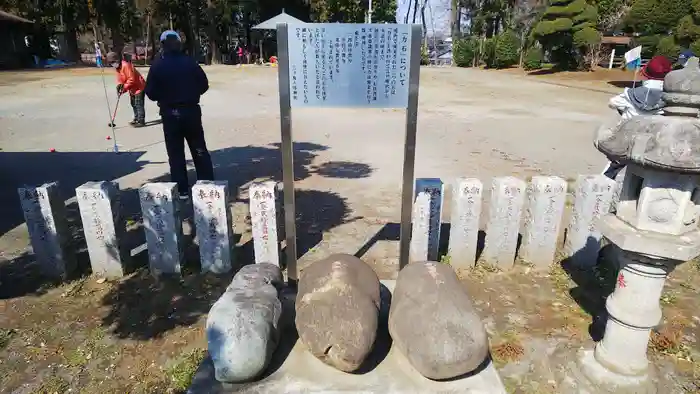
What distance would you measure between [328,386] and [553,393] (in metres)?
1.40

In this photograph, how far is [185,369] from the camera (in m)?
2.89

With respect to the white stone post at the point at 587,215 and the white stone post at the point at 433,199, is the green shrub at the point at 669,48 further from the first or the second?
the white stone post at the point at 433,199

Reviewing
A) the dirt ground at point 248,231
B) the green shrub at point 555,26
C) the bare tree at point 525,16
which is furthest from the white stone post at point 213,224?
the bare tree at point 525,16

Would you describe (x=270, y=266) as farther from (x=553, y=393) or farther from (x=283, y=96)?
(x=553, y=393)

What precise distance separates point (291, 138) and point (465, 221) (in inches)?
68.0

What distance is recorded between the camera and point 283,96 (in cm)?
331

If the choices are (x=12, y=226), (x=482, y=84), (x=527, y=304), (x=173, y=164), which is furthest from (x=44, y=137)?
(x=482, y=84)

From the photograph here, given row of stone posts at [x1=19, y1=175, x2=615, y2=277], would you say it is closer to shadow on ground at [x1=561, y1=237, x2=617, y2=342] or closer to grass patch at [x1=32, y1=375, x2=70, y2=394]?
shadow on ground at [x1=561, y1=237, x2=617, y2=342]

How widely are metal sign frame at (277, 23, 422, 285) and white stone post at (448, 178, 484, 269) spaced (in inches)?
20.1

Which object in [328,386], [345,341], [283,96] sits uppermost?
[283,96]

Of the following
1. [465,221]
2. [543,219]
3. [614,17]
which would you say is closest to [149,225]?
[465,221]

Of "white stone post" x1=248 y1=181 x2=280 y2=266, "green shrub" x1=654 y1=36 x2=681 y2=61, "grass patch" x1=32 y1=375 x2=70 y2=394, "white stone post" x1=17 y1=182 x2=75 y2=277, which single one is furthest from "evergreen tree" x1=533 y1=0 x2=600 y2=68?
"grass patch" x1=32 y1=375 x2=70 y2=394

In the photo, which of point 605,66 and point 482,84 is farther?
point 605,66

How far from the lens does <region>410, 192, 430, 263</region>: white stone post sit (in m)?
3.92
